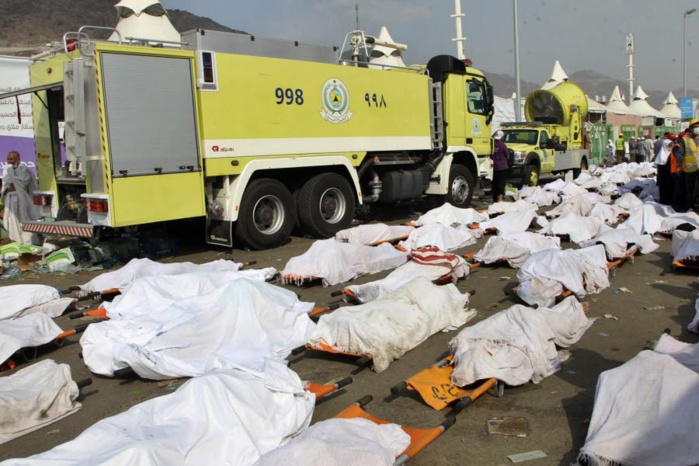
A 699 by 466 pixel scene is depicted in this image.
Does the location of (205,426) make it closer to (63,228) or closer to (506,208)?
(63,228)

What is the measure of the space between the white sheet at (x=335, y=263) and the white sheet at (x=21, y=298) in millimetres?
2649

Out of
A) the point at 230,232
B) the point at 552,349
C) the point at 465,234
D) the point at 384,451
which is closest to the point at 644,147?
the point at 465,234

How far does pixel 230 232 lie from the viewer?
9.16 meters

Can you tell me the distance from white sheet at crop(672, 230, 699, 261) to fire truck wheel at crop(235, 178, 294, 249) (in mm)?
5761

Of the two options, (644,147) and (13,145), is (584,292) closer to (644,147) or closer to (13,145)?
(13,145)

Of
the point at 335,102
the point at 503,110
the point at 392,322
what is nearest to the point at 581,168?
the point at 503,110

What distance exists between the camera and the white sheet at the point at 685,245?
24.1 ft

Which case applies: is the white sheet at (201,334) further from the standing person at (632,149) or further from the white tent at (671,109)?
the white tent at (671,109)

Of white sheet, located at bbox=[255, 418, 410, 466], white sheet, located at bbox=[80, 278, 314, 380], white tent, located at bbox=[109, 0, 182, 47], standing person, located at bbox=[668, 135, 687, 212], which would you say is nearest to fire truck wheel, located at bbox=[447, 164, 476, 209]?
standing person, located at bbox=[668, 135, 687, 212]

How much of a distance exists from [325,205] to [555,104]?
15.5 meters

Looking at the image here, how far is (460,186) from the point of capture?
45.1 ft

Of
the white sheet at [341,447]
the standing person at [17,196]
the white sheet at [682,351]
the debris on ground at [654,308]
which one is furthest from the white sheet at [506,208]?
the white sheet at [341,447]

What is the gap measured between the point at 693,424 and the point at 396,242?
23.2 feet

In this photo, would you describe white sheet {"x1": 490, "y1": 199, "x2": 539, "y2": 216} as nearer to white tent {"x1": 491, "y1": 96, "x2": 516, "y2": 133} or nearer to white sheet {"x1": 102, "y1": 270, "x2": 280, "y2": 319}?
white sheet {"x1": 102, "y1": 270, "x2": 280, "y2": 319}
